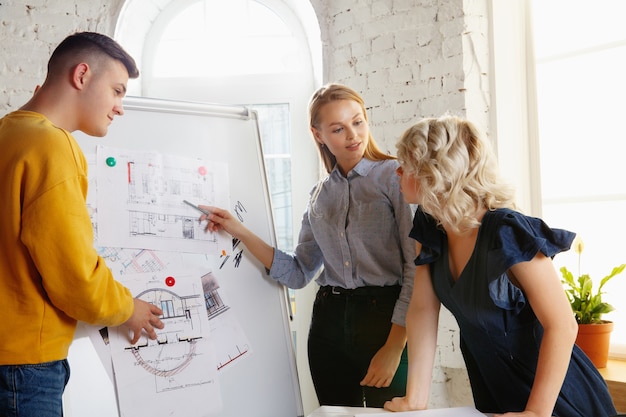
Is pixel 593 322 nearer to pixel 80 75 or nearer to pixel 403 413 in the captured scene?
pixel 403 413

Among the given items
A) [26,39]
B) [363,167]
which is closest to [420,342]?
[363,167]

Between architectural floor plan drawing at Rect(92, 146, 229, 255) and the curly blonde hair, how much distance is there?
706 millimetres

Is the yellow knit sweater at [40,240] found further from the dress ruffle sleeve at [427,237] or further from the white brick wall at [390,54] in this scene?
the white brick wall at [390,54]

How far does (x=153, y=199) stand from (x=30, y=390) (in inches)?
24.6

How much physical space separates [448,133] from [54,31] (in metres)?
1.96

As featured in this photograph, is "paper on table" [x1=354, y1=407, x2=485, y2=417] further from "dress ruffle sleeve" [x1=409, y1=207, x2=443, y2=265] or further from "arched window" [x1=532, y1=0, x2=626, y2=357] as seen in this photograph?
"arched window" [x1=532, y1=0, x2=626, y2=357]

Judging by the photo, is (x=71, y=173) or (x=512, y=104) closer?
(x=71, y=173)

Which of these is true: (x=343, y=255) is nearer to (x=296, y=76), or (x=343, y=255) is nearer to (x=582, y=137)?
(x=582, y=137)

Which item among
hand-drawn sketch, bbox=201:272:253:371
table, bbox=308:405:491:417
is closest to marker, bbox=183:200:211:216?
hand-drawn sketch, bbox=201:272:253:371

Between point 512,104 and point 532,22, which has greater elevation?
point 532,22

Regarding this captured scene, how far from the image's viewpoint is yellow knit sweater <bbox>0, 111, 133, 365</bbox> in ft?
4.11

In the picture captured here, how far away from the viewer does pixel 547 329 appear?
123 centimetres

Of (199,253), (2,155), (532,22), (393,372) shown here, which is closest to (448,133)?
(393,372)

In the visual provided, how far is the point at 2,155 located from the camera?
50.0 inches
